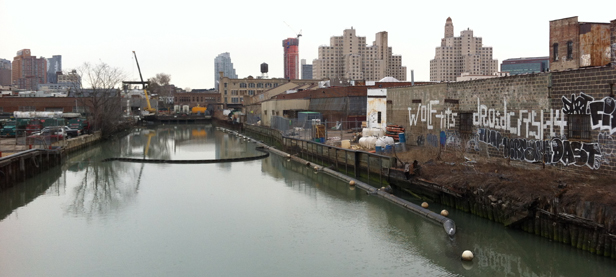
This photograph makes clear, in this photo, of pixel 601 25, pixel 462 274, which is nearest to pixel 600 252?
pixel 462 274

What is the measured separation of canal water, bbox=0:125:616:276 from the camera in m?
16.2

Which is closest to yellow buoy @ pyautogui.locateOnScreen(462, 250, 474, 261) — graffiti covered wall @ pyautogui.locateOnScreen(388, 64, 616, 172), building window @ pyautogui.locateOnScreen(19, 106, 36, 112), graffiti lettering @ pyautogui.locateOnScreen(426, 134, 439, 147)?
graffiti covered wall @ pyautogui.locateOnScreen(388, 64, 616, 172)

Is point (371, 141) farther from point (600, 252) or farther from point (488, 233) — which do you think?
point (600, 252)

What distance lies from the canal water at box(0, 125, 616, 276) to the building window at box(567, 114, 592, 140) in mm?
4258

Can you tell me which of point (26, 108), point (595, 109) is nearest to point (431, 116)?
point (595, 109)

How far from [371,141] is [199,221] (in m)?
14.8

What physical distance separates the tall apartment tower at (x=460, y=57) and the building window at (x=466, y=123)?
4090 inches

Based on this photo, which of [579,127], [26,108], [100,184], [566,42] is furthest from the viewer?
[26,108]

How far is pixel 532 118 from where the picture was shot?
21562mm

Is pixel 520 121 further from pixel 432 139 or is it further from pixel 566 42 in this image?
pixel 566 42

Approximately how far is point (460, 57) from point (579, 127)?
4667 inches

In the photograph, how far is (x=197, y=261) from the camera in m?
17.0

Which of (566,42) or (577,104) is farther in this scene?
(566,42)

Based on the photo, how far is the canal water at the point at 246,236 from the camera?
53.3 feet
